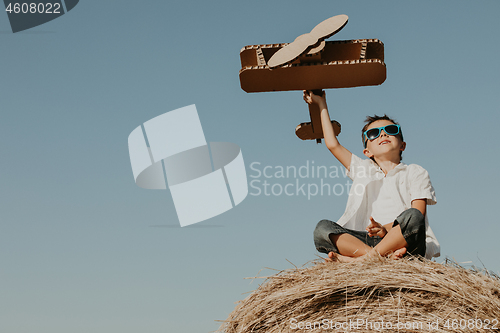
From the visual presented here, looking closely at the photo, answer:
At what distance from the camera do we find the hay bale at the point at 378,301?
242 centimetres

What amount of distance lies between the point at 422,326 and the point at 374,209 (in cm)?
103

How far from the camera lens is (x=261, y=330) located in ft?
8.93

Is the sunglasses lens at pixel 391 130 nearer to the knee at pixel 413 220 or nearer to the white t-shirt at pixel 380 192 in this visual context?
the white t-shirt at pixel 380 192

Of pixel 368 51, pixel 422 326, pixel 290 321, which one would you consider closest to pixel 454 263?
pixel 422 326

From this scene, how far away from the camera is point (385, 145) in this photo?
3.49 m

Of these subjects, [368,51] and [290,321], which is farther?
[368,51]

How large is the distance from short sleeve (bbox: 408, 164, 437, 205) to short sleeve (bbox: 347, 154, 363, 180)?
0.36 metres

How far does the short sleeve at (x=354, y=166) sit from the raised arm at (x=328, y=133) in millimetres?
27

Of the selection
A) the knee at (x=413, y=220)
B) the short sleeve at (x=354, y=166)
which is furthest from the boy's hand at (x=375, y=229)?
the short sleeve at (x=354, y=166)

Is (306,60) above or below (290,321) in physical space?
above

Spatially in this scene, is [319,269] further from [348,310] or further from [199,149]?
[199,149]

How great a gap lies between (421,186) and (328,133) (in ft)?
2.31

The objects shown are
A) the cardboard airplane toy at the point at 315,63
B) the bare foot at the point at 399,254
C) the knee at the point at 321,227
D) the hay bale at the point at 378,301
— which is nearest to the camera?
the hay bale at the point at 378,301

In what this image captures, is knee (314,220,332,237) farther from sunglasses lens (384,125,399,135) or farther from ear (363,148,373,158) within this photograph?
sunglasses lens (384,125,399,135)
